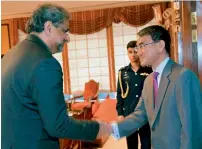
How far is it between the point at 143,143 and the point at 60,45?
80.5 inches

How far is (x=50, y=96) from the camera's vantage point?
4.04 feet

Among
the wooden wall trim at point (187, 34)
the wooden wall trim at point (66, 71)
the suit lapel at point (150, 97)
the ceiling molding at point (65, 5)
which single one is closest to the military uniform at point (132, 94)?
the suit lapel at point (150, 97)

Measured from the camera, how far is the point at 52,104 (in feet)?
4.08

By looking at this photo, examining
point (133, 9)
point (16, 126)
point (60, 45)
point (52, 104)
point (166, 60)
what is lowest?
point (16, 126)

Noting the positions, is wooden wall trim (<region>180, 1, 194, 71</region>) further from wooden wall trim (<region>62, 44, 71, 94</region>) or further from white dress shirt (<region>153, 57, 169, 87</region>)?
wooden wall trim (<region>62, 44, 71, 94</region>)

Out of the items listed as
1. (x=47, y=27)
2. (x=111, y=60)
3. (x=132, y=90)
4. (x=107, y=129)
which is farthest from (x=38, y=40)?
(x=111, y=60)

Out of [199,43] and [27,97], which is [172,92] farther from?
[27,97]

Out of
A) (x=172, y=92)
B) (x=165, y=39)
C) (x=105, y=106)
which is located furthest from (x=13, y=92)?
(x=105, y=106)

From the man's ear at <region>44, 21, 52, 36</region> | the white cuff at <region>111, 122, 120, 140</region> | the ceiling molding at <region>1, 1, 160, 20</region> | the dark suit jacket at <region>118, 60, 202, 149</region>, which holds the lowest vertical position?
the white cuff at <region>111, 122, 120, 140</region>

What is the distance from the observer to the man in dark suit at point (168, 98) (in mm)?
1468

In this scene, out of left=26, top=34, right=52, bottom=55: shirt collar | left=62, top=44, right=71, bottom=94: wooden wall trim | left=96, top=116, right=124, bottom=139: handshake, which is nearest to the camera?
left=26, top=34, right=52, bottom=55: shirt collar

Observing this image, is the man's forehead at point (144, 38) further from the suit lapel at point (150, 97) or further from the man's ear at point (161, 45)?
the suit lapel at point (150, 97)

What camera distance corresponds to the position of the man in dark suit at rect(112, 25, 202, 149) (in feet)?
4.82

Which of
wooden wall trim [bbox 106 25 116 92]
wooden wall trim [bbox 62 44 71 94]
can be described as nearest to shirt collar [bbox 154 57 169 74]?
wooden wall trim [bbox 106 25 116 92]
